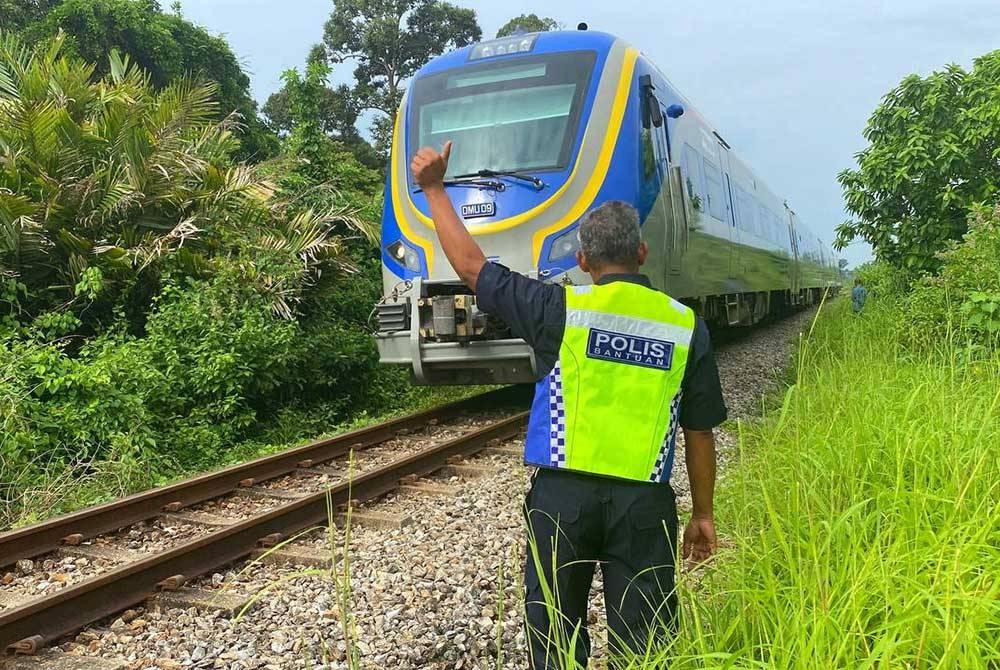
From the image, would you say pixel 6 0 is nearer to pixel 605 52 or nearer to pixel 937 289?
pixel 605 52

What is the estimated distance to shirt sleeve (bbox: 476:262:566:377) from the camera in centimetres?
222

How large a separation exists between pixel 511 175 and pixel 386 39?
80.6 feet

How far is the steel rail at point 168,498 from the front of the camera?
4379 mm

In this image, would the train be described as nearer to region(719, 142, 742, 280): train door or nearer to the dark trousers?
region(719, 142, 742, 280): train door

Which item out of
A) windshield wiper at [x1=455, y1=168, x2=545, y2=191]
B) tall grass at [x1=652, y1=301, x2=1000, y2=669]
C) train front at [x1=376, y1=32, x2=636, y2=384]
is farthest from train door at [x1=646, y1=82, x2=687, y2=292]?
tall grass at [x1=652, y1=301, x2=1000, y2=669]

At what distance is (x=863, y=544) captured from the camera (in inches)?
118

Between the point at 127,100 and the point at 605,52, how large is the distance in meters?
5.77

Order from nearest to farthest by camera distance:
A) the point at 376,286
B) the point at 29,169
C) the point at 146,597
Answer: the point at 146,597 → the point at 29,169 → the point at 376,286

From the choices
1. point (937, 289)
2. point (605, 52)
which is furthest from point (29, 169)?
point (937, 289)

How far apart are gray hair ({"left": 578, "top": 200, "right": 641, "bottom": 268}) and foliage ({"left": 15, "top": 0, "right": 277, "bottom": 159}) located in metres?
17.7

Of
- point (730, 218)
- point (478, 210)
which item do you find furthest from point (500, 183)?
point (730, 218)

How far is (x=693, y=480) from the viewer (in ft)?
7.89

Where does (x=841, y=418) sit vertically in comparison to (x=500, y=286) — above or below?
below

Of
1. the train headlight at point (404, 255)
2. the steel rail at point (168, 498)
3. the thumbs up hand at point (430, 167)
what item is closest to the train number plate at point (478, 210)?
the train headlight at point (404, 255)
